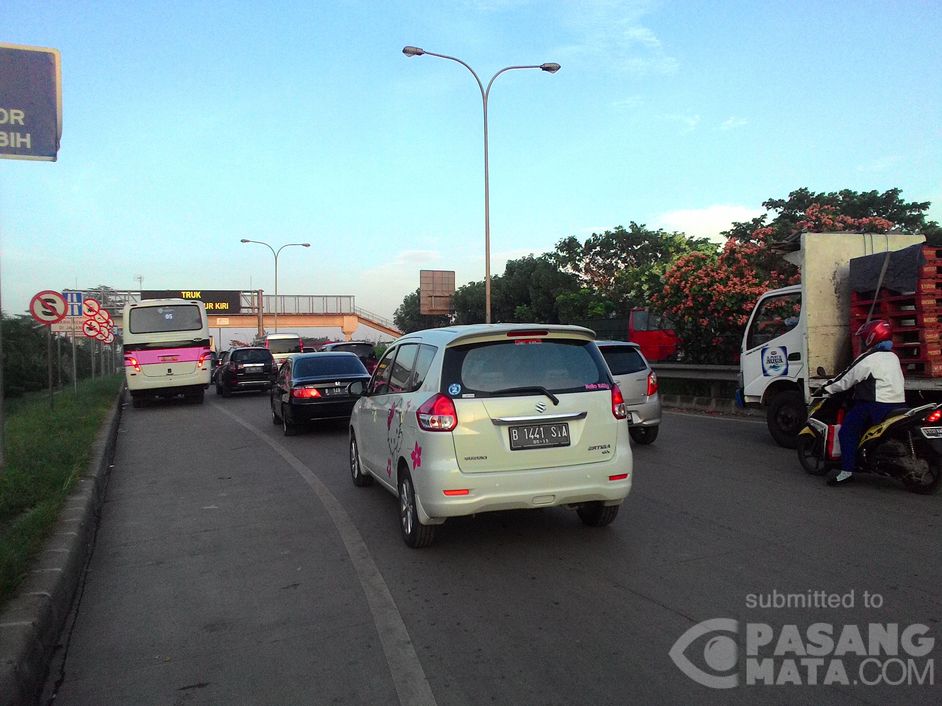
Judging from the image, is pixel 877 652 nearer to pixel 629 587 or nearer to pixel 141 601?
pixel 629 587

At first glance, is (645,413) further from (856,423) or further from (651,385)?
(856,423)

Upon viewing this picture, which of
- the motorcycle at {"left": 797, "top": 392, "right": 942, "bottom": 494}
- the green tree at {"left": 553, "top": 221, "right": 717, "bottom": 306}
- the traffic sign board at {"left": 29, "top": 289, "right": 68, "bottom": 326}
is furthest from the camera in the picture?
the green tree at {"left": 553, "top": 221, "right": 717, "bottom": 306}

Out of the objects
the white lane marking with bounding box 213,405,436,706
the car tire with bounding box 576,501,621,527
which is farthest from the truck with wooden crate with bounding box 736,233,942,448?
the white lane marking with bounding box 213,405,436,706

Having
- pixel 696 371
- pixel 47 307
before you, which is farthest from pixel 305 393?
pixel 696 371

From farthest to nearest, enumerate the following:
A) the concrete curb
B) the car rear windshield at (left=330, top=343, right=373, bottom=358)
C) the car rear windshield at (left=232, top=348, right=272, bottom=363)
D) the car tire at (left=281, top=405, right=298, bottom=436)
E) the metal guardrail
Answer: the car rear windshield at (left=330, top=343, right=373, bottom=358) → the car rear windshield at (left=232, top=348, right=272, bottom=363) → the metal guardrail → the car tire at (left=281, top=405, right=298, bottom=436) → the concrete curb

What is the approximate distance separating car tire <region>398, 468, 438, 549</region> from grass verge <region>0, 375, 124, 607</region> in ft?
8.50

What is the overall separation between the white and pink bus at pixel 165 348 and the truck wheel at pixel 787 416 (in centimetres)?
1579

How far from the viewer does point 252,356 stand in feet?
76.8

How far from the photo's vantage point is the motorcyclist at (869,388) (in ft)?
22.8

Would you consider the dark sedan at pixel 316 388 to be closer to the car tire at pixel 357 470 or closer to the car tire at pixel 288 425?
the car tire at pixel 288 425

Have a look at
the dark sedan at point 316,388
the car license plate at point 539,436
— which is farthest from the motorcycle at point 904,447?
the dark sedan at point 316,388

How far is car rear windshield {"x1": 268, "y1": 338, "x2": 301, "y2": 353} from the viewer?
110 ft

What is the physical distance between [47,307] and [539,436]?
1439 centimetres

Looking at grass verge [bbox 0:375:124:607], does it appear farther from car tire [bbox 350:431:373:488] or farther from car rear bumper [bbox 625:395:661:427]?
car rear bumper [bbox 625:395:661:427]
